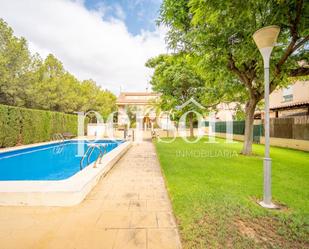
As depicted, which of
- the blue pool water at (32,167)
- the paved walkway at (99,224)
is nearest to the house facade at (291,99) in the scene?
the paved walkway at (99,224)

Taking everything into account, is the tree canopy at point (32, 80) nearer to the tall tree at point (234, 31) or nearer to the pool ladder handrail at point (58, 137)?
the pool ladder handrail at point (58, 137)

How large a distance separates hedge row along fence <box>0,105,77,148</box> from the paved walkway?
12095 millimetres

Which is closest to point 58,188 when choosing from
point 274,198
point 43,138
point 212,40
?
point 274,198

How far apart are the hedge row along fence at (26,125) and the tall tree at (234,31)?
44.2ft

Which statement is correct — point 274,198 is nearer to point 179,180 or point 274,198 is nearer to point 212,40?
point 179,180

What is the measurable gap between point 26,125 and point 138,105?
70.7ft

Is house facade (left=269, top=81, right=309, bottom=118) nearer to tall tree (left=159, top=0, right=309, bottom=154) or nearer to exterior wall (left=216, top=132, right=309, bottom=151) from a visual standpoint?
Result: exterior wall (left=216, top=132, right=309, bottom=151)

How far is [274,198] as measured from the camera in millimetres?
4277

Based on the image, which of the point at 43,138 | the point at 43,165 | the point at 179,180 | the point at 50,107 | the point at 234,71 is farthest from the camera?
the point at 50,107

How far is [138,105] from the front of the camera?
113 feet

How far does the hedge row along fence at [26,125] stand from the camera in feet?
42.2

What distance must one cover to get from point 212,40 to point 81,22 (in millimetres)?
10610

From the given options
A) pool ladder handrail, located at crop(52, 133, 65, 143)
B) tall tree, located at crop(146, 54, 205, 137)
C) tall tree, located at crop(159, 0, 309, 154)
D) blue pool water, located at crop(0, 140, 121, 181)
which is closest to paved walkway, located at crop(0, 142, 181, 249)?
blue pool water, located at crop(0, 140, 121, 181)

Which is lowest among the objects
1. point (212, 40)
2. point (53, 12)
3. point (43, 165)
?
point (43, 165)
